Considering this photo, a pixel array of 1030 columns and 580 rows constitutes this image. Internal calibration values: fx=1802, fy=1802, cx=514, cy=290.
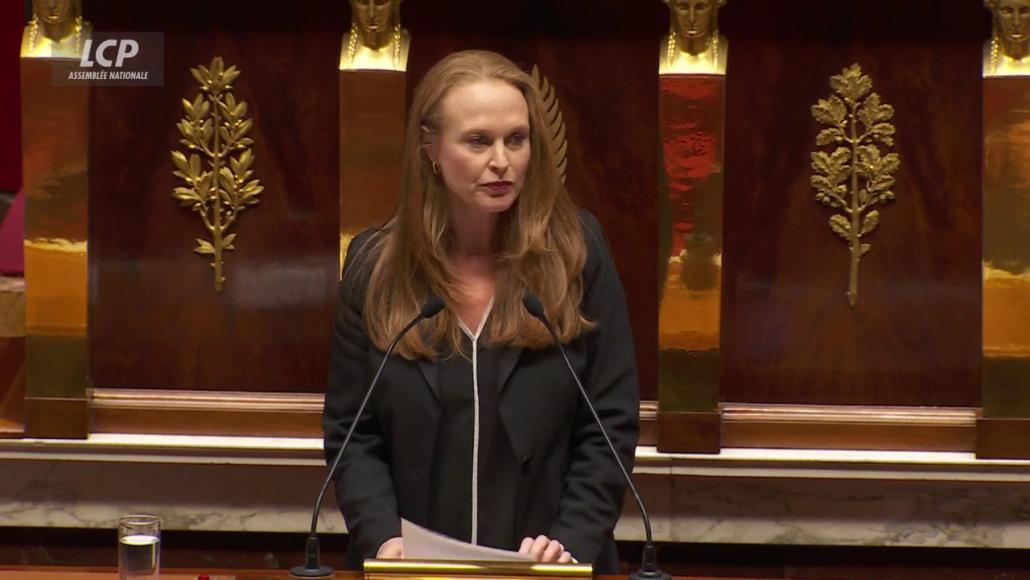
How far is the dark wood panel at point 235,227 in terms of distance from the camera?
12.8 feet

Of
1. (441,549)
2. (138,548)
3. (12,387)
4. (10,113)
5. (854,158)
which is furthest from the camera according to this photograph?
(10,113)

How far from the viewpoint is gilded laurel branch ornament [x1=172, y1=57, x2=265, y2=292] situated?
3908 millimetres

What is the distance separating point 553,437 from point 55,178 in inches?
64.0

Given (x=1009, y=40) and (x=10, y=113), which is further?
(x=10, y=113)

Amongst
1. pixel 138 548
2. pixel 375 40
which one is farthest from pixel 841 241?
pixel 138 548

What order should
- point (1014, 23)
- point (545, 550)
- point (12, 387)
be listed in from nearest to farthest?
point (545, 550)
point (1014, 23)
point (12, 387)

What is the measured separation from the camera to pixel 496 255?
2701 mm

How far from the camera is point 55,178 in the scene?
3840mm

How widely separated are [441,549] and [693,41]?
1.72 meters

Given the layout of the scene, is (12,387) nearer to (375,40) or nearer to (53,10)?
(53,10)

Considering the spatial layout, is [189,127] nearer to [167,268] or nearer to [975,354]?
[167,268]

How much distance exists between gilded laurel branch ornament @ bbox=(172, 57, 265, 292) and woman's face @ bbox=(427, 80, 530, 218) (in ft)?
4.43

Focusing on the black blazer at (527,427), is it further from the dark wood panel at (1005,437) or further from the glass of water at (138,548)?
the dark wood panel at (1005,437)

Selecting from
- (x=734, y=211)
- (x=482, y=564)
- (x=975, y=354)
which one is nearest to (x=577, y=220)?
(x=482, y=564)
